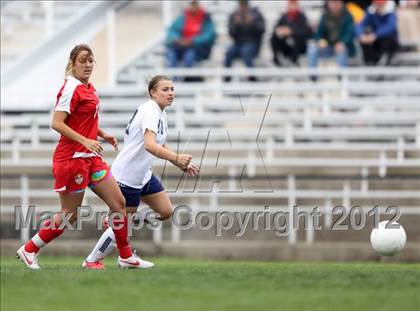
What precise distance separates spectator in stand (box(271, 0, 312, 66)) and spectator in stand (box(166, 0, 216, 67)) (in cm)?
103

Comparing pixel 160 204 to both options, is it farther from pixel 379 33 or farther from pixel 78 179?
pixel 379 33

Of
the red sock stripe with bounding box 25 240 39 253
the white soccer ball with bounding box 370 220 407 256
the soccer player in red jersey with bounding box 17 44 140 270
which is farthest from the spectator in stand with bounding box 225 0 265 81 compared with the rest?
the red sock stripe with bounding box 25 240 39 253

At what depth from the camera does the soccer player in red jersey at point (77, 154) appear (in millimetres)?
10477

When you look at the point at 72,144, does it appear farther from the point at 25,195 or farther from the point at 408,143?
the point at 408,143

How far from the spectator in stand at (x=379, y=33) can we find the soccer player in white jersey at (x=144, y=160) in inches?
333

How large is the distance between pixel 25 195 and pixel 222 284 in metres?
8.50

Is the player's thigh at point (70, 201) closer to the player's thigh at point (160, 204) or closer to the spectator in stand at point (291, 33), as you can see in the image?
the player's thigh at point (160, 204)

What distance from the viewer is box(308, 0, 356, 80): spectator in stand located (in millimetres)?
19188

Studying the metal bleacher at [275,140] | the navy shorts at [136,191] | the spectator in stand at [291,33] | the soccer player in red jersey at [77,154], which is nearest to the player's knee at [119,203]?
the soccer player in red jersey at [77,154]

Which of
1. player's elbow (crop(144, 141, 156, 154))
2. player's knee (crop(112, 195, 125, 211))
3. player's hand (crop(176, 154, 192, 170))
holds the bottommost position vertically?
player's knee (crop(112, 195, 125, 211))

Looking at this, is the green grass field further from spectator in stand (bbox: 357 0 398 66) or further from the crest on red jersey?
spectator in stand (bbox: 357 0 398 66)

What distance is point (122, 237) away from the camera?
1101 centimetres

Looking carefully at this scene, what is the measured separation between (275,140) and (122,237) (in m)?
7.92

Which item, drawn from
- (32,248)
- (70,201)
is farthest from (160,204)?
(32,248)
